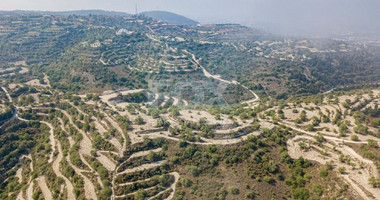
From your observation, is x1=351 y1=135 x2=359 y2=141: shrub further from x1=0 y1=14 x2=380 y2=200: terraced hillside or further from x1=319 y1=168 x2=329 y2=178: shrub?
x1=319 y1=168 x2=329 y2=178: shrub

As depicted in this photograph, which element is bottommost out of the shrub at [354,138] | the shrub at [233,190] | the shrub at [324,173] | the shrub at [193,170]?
the shrub at [193,170]

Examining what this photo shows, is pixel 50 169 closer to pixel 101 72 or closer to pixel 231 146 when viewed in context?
pixel 231 146

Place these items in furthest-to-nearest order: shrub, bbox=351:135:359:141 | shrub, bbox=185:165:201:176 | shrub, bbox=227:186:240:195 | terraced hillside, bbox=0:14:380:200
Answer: shrub, bbox=351:135:359:141, shrub, bbox=185:165:201:176, terraced hillside, bbox=0:14:380:200, shrub, bbox=227:186:240:195

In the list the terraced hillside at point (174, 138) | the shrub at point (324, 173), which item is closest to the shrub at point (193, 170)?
the terraced hillside at point (174, 138)

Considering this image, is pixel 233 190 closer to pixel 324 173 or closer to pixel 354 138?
pixel 324 173

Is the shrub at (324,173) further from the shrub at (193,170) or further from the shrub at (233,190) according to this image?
the shrub at (193,170)

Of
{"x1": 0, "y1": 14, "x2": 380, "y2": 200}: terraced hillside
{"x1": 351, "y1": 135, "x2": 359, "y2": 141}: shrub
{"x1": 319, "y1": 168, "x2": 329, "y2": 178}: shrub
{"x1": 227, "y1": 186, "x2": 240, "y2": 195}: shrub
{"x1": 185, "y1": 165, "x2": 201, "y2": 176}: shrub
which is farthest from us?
{"x1": 351, "y1": 135, "x2": 359, "y2": 141}: shrub

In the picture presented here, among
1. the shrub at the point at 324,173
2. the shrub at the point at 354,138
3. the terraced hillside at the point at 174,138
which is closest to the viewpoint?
the shrub at the point at 324,173

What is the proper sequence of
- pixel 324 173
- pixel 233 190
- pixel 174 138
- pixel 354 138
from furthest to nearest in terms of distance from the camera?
pixel 174 138 → pixel 354 138 → pixel 324 173 → pixel 233 190

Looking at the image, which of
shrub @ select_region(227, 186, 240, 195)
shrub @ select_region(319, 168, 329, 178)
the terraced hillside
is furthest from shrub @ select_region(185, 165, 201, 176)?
shrub @ select_region(319, 168, 329, 178)

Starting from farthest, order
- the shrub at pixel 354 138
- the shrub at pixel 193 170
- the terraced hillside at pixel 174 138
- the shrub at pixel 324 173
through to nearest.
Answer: the shrub at pixel 354 138
the shrub at pixel 193 170
the terraced hillside at pixel 174 138
the shrub at pixel 324 173

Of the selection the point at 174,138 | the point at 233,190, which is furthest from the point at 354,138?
the point at 174,138
